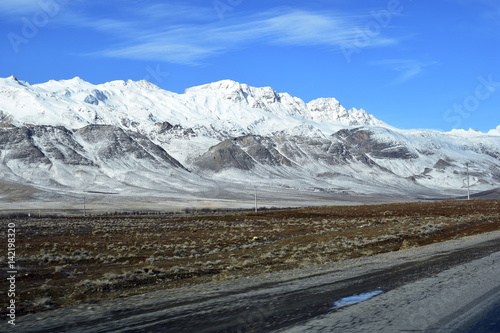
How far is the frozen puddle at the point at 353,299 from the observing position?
12.8 metres

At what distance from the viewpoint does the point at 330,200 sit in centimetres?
19450

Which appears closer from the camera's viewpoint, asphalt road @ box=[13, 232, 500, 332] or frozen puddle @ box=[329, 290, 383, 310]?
asphalt road @ box=[13, 232, 500, 332]

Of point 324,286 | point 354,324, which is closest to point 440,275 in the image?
point 324,286

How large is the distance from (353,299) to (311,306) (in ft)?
4.25

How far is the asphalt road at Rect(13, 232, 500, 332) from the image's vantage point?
1096cm

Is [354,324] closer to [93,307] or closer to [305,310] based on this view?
[305,310]

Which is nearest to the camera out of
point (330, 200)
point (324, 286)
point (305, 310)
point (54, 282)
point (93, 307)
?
point (305, 310)

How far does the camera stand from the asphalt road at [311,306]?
1096 centimetres

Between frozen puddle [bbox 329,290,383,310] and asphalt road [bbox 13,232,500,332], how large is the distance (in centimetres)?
22

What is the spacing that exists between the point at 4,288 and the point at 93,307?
547 centimetres

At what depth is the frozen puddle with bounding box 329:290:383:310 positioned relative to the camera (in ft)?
42.1

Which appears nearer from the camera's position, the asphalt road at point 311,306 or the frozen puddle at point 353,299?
the asphalt road at point 311,306

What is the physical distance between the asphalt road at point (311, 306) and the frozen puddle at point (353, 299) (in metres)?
0.22

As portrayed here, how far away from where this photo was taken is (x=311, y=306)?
42.0 feet
